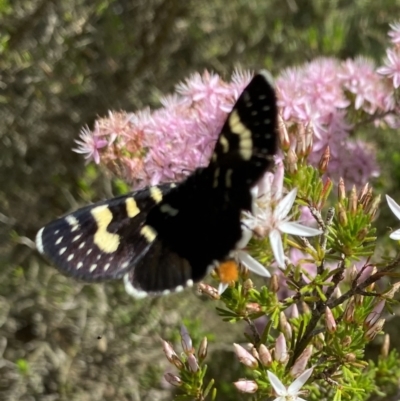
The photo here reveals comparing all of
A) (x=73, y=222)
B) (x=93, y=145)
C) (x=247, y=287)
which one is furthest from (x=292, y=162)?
(x=93, y=145)

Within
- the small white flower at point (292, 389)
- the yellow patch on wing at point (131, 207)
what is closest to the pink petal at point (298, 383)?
the small white flower at point (292, 389)

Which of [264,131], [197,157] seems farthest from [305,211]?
[264,131]

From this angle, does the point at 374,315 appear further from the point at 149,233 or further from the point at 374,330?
the point at 149,233

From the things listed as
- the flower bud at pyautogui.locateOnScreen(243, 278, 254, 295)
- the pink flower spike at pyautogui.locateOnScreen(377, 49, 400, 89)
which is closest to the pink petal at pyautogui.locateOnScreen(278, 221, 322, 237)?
the flower bud at pyautogui.locateOnScreen(243, 278, 254, 295)

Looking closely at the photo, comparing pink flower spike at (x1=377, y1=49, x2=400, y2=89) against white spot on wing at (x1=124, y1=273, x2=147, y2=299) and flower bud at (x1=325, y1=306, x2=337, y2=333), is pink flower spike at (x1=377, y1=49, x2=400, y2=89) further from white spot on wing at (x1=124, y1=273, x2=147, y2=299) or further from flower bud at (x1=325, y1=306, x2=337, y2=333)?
white spot on wing at (x1=124, y1=273, x2=147, y2=299)

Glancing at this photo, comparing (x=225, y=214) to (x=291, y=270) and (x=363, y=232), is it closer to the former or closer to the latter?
(x=291, y=270)

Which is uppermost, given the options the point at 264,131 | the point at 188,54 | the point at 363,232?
the point at 264,131

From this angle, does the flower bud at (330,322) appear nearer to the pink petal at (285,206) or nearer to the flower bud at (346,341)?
the flower bud at (346,341)
